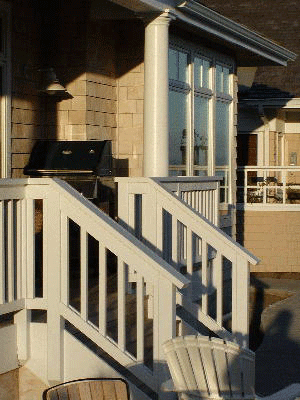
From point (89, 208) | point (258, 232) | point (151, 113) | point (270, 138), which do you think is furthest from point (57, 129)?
point (270, 138)

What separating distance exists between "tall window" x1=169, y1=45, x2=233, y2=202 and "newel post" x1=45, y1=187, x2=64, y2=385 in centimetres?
574

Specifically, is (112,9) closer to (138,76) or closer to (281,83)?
(138,76)

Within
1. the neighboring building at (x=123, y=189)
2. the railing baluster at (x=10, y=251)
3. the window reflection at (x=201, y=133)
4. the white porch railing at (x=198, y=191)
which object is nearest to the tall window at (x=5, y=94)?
the neighboring building at (x=123, y=189)

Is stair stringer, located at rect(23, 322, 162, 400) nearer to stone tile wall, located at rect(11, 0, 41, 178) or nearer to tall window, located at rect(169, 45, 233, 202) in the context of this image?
stone tile wall, located at rect(11, 0, 41, 178)

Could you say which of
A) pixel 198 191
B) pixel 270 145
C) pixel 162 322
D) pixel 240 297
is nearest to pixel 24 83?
pixel 198 191

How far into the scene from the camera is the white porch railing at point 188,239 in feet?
27.0

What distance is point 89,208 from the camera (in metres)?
7.29

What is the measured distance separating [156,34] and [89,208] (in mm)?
4297

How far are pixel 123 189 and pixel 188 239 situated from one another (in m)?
1.08

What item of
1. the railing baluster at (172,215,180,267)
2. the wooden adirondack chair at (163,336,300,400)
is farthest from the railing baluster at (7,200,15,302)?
the railing baluster at (172,215,180,267)

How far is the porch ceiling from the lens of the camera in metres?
10.9

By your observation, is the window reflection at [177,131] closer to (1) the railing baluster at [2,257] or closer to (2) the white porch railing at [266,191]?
(2) the white porch railing at [266,191]

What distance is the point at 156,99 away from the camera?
11.3 meters

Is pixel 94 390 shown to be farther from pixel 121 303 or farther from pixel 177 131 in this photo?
pixel 177 131
